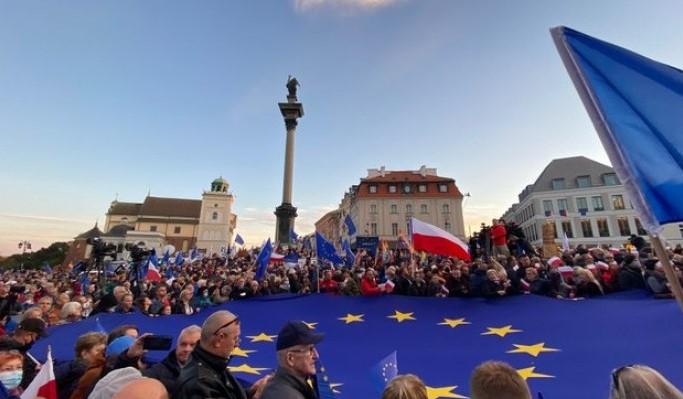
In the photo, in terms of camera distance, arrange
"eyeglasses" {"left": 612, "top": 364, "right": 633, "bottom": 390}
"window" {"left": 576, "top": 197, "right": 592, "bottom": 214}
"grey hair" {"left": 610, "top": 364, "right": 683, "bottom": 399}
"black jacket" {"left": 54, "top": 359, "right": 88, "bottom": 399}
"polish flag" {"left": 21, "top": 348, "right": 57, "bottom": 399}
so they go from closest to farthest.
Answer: "grey hair" {"left": 610, "top": 364, "right": 683, "bottom": 399}, "eyeglasses" {"left": 612, "top": 364, "right": 633, "bottom": 390}, "polish flag" {"left": 21, "top": 348, "right": 57, "bottom": 399}, "black jacket" {"left": 54, "top": 359, "right": 88, "bottom": 399}, "window" {"left": 576, "top": 197, "right": 592, "bottom": 214}

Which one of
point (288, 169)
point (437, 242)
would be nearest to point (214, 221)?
point (288, 169)

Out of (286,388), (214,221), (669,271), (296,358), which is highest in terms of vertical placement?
(214,221)

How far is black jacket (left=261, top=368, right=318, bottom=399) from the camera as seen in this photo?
2.12m

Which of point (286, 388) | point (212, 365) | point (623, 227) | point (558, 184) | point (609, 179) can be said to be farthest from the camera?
point (558, 184)

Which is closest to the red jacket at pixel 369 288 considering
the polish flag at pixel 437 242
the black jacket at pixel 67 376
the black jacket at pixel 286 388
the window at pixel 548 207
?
the polish flag at pixel 437 242

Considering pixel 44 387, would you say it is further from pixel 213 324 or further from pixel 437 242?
pixel 437 242

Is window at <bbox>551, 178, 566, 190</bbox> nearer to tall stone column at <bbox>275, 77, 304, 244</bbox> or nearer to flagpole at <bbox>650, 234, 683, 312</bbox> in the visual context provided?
tall stone column at <bbox>275, 77, 304, 244</bbox>

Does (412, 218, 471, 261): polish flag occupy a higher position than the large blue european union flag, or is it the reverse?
(412, 218, 471, 261): polish flag

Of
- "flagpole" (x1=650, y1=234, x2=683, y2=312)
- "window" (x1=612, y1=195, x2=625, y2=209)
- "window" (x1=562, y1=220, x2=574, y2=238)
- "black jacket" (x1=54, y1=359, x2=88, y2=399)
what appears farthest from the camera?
"window" (x1=562, y1=220, x2=574, y2=238)

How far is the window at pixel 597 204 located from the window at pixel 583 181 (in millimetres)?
2233

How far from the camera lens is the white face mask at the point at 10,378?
10.3ft

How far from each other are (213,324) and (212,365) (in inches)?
11.1

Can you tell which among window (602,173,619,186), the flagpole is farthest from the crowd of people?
window (602,173,619,186)

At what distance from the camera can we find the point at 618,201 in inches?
1869
